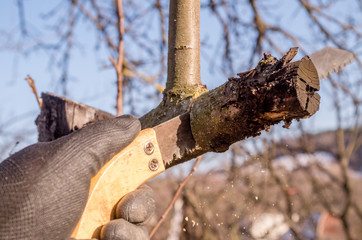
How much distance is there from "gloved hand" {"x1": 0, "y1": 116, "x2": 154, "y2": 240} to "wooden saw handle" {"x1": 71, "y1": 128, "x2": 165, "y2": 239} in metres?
0.03

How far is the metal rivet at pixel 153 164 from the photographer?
119 cm

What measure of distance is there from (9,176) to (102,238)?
34 centimetres

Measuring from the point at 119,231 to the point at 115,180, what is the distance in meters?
0.17

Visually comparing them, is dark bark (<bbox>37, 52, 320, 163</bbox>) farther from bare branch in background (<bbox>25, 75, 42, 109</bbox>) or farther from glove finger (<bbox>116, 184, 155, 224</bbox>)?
bare branch in background (<bbox>25, 75, 42, 109</bbox>)

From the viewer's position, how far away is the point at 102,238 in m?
1.04

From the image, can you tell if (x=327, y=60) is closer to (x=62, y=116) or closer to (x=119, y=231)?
(x=119, y=231)

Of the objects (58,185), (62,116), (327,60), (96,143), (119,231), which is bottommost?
(119,231)

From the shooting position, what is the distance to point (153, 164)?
120 centimetres

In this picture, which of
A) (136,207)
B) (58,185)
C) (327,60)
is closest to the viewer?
(58,185)

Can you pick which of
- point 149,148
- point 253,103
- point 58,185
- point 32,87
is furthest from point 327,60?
point 32,87

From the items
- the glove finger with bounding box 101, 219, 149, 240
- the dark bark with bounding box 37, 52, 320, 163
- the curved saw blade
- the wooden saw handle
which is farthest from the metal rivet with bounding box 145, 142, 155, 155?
the curved saw blade

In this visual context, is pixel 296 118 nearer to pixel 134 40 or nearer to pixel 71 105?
pixel 71 105

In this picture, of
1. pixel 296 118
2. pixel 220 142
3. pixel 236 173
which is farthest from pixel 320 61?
pixel 236 173

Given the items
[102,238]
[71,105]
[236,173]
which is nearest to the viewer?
[102,238]
